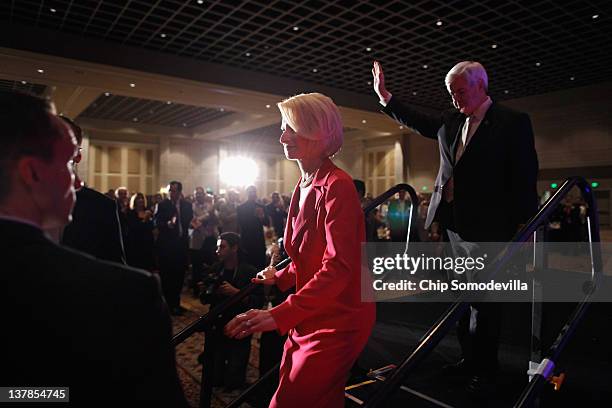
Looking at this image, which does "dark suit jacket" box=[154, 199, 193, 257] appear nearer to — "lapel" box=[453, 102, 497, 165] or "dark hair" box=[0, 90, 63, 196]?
"lapel" box=[453, 102, 497, 165]

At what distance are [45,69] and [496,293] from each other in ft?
32.3

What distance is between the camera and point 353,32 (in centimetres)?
877

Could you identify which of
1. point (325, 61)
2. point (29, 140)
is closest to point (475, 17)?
point (325, 61)

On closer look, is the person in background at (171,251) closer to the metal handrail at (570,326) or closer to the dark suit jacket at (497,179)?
the dark suit jacket at (497,179)

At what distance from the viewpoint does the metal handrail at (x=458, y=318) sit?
4.53 ft

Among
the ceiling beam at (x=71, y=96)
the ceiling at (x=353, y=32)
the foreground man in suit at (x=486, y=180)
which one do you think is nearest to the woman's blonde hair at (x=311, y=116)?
the foreground man in suit at (x=486, y=180)

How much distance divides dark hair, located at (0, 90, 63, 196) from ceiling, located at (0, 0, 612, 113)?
7455 millimetres

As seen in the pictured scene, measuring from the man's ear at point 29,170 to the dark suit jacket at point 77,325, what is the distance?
8cm

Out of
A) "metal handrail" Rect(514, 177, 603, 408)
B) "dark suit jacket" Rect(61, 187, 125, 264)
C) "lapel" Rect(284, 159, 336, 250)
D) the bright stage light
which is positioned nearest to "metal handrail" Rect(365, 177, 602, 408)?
"metal handrail" Rect(514, 177, 603, 408)

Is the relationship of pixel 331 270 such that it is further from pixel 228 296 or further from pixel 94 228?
pixel 228 296

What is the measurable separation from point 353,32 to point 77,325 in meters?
9.01

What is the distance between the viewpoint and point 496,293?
2.26m

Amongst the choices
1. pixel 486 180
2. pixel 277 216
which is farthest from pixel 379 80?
pixel 277 216

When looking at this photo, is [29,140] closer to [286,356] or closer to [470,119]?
[286,356]
